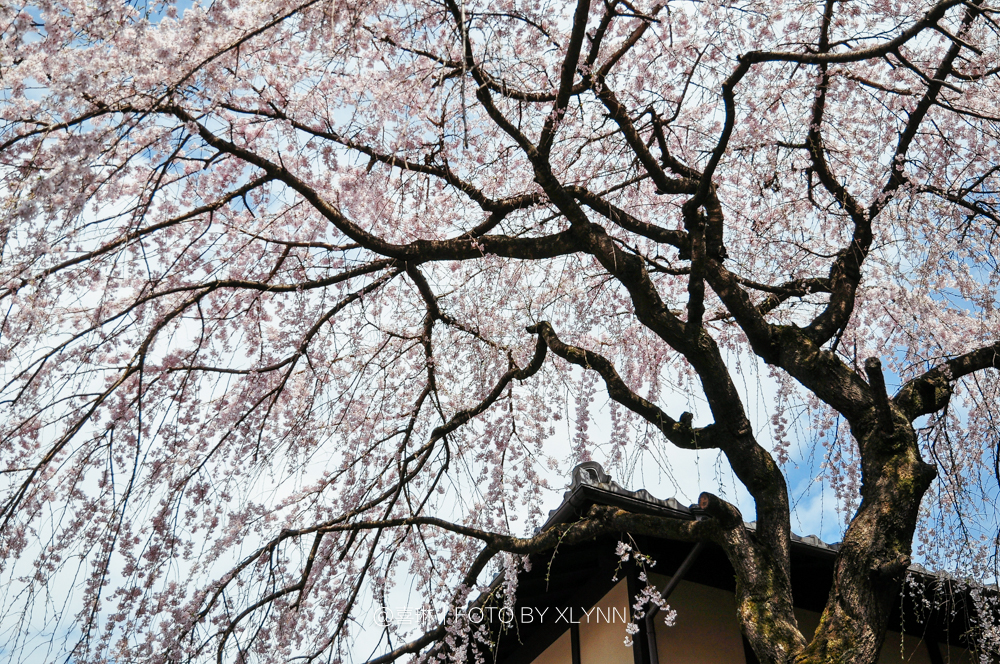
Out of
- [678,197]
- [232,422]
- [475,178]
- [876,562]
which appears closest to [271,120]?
[475,178]

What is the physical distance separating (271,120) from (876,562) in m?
4.26

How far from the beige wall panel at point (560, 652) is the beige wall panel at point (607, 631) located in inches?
9.5

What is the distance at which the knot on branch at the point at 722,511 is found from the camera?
371cm

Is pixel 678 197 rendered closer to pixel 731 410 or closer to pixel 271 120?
pixel 731 410

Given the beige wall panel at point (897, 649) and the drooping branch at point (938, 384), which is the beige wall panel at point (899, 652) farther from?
the drooping branch at point (938, 384)

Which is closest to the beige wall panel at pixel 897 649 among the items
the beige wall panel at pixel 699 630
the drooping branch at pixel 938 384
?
the beige wall panel at pixel 699 630

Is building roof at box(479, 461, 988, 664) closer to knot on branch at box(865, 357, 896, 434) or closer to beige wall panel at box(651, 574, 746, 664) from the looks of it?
beige wall panel at box(651, 574, 746, 664)

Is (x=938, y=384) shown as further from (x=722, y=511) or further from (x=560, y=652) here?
(x=560, y=652)

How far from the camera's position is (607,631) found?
523cm

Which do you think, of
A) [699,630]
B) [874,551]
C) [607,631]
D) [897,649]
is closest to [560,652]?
[607,631]

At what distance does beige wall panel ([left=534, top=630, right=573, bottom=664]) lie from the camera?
5.79 meters

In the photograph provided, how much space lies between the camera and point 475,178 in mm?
4820

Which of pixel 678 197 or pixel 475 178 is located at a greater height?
pixel 678 197

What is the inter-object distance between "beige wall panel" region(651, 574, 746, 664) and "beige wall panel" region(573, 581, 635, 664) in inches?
9.2
